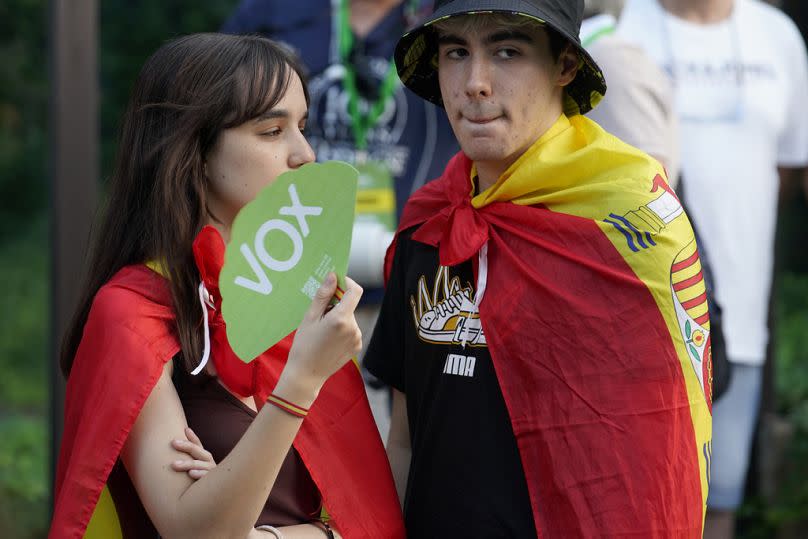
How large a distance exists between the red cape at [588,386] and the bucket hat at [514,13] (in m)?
0.32

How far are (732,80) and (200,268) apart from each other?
8.02 ft

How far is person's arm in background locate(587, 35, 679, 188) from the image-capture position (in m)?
3.15

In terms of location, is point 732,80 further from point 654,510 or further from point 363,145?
point 654,510

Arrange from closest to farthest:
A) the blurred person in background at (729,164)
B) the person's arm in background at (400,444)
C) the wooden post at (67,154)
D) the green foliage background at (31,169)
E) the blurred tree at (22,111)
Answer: the person's arm in background at (400,444) < the blurred person in background at (729,164) < the wooden post at (67,154) < the green foliage background at (31,169) < the blurred tree at (22,111)

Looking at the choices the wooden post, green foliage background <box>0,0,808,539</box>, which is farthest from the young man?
green foliage background <box>0,0,808,539</box>

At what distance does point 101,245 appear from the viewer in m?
2.45

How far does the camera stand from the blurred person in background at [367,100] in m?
4.24

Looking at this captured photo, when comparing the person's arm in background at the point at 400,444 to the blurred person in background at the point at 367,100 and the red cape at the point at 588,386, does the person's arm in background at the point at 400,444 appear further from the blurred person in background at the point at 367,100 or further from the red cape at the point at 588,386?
the blurred person in background at the point at 367,100

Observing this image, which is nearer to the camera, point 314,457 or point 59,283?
point 314,457

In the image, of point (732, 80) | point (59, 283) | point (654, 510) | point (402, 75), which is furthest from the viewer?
point (59, 283)

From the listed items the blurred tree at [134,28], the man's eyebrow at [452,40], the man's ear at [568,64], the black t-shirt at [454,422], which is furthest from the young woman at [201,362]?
the blurred tree at [134,28]

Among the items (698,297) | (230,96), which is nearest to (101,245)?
(230,96)

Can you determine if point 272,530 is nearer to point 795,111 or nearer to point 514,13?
point 514,13

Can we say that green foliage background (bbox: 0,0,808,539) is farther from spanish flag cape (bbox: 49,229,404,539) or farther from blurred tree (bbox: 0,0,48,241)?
spanish flag cape (bbox: 49,229,404,539)
